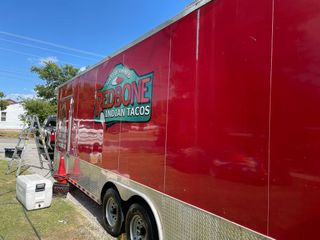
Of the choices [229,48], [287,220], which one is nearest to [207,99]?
[229,48]

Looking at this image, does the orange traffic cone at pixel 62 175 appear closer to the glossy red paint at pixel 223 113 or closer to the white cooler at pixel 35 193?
the white cooler at pixel 35 193

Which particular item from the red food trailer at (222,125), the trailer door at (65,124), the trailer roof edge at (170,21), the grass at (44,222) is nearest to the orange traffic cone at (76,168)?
the grass at (44,222)

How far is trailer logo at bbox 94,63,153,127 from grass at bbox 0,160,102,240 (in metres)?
1.91

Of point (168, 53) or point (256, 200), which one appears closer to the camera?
point (256, 200)

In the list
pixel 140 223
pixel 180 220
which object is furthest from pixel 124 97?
pixel 180 220

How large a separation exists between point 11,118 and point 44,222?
57.6 meters

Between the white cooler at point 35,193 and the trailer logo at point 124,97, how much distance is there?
1.83 meters

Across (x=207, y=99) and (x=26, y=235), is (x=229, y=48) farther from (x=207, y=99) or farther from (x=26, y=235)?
(x=26, y=235)

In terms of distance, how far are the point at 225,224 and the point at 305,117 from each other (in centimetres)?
114

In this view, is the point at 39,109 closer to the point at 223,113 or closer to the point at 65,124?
the point at 65,124

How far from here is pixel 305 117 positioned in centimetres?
Answer: 196

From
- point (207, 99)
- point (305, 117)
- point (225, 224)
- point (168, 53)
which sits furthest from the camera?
point (168, 53)

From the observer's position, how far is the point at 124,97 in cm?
454

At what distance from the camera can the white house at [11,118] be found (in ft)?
182
